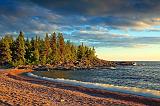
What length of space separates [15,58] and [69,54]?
147 ft

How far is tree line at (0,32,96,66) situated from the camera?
111 m

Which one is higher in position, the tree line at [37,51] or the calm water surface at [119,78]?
the tree line at [37,51]

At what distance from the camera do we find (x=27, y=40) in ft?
411

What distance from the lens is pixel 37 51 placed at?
118188mm

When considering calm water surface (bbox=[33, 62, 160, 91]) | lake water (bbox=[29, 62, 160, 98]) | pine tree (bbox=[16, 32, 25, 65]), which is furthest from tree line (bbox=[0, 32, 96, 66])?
lake water (bbox=[29, 62, 160, 98])

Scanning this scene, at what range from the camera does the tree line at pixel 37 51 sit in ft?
363

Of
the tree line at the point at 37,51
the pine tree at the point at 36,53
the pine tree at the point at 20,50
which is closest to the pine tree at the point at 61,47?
the tree line at the point at 37,51

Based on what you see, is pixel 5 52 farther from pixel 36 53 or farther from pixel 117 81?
pixel 117 81

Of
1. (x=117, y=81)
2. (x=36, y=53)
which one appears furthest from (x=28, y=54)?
(x=117, y=81)

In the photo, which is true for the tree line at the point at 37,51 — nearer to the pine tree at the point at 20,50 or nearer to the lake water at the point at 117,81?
the pine tree at the point at 20,50

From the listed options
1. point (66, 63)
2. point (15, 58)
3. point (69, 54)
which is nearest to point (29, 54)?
point (15, 58)

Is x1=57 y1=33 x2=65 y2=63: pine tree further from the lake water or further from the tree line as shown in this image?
the lake water

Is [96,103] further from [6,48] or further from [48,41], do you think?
[48,41]

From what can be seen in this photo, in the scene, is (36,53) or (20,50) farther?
(36,53)
